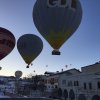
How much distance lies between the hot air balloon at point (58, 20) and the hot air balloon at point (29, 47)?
31.3ft

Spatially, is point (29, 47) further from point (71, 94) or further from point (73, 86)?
point (71, 94)

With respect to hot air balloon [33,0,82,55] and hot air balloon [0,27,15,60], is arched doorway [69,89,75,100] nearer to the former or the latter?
hot air balloon [0,27,15,60]

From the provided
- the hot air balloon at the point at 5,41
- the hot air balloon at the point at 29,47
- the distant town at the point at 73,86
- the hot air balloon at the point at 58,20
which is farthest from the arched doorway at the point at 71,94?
the hot air balloon at the point at 58,20

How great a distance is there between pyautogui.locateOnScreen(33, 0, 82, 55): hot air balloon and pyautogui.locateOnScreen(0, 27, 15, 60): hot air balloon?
7881mm

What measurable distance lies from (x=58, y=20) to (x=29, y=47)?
11.2 metres

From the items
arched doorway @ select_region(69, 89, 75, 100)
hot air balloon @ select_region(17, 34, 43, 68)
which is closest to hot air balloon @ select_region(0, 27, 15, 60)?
hot air balloon @ select_region(17, 34, 43, 68)

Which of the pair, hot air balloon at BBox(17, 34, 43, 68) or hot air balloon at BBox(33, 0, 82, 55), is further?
hot air balloon at BBox(17, 34, 43, 68)

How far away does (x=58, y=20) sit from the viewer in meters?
24.0

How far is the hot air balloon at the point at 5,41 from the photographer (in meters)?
31.1

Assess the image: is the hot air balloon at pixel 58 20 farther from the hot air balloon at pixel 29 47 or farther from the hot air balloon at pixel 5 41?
the hot air balloon at pixel 29 47

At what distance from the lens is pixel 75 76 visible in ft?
228

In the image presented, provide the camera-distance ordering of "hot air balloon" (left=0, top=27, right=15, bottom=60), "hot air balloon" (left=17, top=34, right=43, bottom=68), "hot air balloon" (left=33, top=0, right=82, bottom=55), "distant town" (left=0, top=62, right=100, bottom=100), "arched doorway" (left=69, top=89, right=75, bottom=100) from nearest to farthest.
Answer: "hot air balloon" (left=33, top=0, right=82, bottom=55), "hot air balloon" (left=0, top=27, right=15, bottom=60), "hot air balloon" (left=17, top=34, right=43, bottom=68), "distant town" (left=0, top=62, right=100, bottom=100), "arched doorway" (left=69, top=89, right=75, bottom=100)

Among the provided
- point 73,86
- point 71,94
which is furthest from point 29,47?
point 71,94

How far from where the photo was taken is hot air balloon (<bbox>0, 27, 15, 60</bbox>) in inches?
1223
